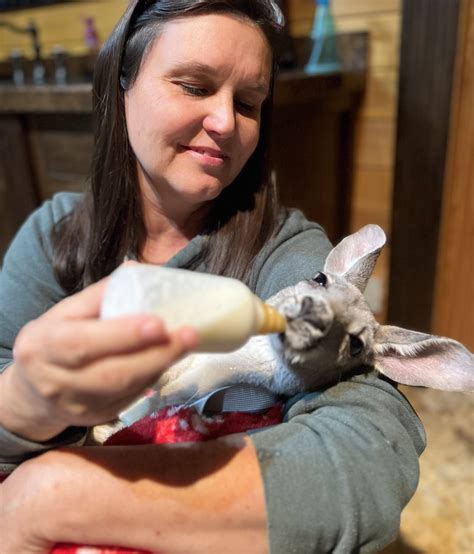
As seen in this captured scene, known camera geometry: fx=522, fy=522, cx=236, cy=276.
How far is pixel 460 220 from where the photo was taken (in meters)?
1.70

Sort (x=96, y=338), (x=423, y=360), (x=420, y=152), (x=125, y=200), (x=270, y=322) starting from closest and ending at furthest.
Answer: (x=96, y=338) → (x=270, y=322) → (x=423, y=360) → (x=125, y=200) → (x=420, y=152)

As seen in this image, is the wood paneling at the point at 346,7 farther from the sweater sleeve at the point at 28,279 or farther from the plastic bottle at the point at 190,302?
the plastic bottle at the point at 190,302

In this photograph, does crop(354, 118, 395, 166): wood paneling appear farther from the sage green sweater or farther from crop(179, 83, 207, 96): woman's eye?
the sage green sweater

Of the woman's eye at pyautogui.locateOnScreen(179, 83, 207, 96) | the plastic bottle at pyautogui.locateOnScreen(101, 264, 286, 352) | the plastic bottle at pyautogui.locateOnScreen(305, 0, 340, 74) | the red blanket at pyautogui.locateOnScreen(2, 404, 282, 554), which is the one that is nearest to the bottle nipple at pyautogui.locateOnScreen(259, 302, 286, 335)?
the plastic bottle at pyautogui.locateOnScreen(101, 264, 286, 352)

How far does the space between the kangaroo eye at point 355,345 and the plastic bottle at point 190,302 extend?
0.25 meters

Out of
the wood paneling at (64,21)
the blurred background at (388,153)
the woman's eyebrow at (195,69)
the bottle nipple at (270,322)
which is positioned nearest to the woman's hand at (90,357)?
the bottle nipple at (270,322)

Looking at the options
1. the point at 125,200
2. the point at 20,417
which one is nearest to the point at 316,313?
the point at 20,417

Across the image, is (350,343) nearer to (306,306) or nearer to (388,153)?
(306,306)

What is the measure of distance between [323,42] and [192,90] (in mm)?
1156

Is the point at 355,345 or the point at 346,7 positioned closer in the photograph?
the point at 355,345

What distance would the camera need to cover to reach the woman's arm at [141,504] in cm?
57

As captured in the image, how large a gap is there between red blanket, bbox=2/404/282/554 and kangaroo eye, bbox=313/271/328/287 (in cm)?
19

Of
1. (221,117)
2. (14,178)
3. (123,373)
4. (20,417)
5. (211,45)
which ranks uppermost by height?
(211,45)

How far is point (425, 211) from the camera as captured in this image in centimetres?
173
